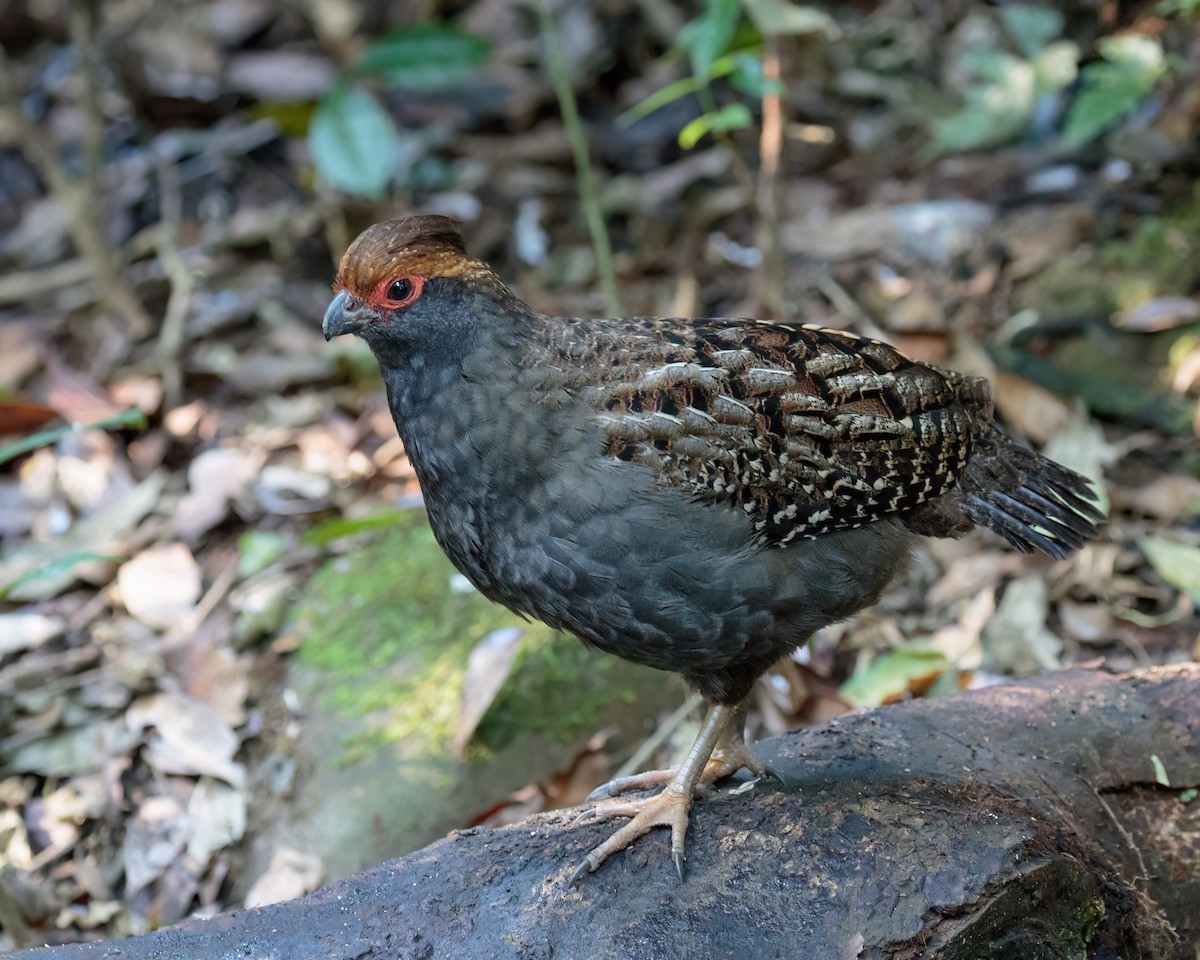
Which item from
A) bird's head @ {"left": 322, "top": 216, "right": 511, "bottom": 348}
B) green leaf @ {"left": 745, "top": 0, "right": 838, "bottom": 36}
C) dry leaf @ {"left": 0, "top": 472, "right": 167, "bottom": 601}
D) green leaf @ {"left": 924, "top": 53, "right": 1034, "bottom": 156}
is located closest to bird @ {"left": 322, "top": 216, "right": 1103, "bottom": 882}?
bird's head @ {"left": 322, "top": 216, "right": 511, "bottom": 348}

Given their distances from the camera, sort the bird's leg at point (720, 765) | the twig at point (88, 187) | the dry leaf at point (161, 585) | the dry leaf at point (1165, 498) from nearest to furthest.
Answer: the bird's leg at point (720, 765) < the dry leaf at point (1165, 498) < the dry leaf at point (161, 585) < the twig at point (88, 187)

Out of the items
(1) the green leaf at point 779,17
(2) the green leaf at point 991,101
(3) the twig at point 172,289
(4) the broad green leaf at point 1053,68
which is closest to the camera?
Answer: (1) the green leaf at point 779,17

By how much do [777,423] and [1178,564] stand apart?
2.08 meters

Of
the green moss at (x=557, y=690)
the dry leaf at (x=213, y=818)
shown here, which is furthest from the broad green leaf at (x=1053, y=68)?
the dry leaf at (x=213, y=818)

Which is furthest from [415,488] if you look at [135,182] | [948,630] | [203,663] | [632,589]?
[135,182]

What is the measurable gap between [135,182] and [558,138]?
9.52ft

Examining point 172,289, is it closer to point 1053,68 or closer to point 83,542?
point 83,542

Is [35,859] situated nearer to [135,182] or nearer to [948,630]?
[948,630]

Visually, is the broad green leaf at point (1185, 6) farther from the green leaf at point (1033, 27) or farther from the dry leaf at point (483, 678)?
the dry leaf at point (483, 678)

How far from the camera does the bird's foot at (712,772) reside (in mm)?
3471

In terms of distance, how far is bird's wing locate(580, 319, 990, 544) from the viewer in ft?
10.3

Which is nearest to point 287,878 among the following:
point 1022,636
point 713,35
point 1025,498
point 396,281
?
point 396,281

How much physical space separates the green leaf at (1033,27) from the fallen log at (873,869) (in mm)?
4823

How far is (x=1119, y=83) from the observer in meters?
5.62
